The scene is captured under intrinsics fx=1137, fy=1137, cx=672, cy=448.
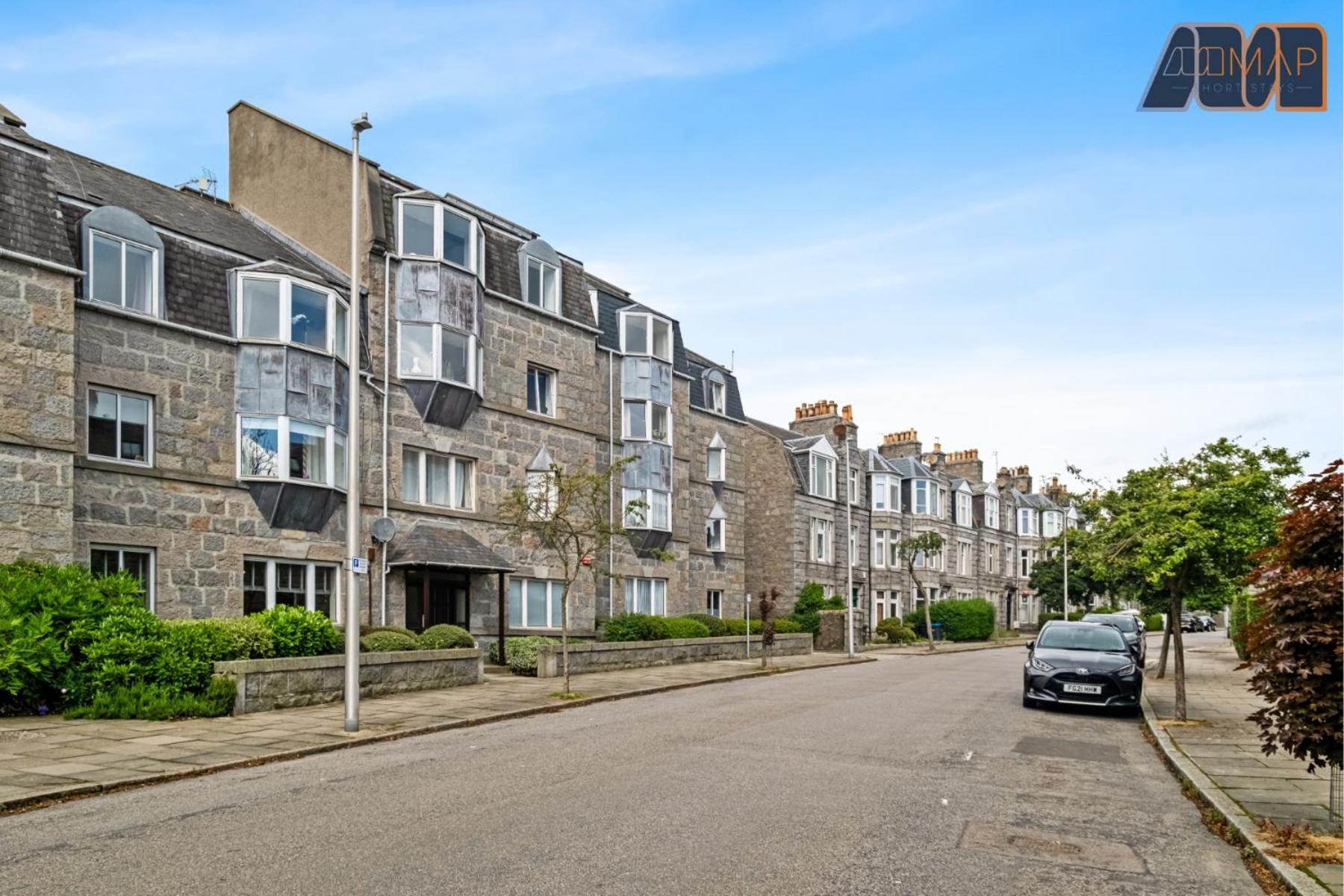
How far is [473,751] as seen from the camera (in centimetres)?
1403

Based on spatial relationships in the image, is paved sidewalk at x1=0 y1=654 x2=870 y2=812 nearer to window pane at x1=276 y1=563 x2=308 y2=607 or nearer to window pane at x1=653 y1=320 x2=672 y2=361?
window pane at x1=276 y1=563 x2=308 y2=607

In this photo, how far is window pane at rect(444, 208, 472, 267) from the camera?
2917cm

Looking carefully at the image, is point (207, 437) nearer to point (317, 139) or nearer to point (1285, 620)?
point (317, 139)

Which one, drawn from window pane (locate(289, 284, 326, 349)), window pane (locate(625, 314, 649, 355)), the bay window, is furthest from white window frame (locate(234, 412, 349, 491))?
window pane (locate(625, 314, 649, 355))

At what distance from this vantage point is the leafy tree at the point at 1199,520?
724 inches

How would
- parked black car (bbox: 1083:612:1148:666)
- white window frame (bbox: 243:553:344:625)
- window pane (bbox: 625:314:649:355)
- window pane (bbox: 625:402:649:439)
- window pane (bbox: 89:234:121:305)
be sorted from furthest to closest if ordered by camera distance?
window pane (bbox: 625:314:649:355), window pane (bbox: 625:402:649:439), parked black car (bbox: 1083:612:1148:666), white window frame (bbox: 243:553:344:625), window pane (bbox: 89:234:121:305)

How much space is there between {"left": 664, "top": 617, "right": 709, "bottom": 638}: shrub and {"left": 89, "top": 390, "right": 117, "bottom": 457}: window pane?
54.1ft

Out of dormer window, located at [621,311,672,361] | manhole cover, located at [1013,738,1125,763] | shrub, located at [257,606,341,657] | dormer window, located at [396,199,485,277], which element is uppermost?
dormer window, located at [396,199,485,277]

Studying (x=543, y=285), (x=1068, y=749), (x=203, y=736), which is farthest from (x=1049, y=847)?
(x=543, y=285)

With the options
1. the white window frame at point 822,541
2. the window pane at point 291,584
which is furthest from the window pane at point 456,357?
the white window frame at point 822,541

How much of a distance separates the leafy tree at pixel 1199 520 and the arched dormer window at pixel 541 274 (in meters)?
18.0

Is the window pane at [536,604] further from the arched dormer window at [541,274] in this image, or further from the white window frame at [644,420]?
the arched dormer window at [541,274]

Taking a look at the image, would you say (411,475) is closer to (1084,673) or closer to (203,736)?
(203,736)

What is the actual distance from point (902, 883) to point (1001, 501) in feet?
234
